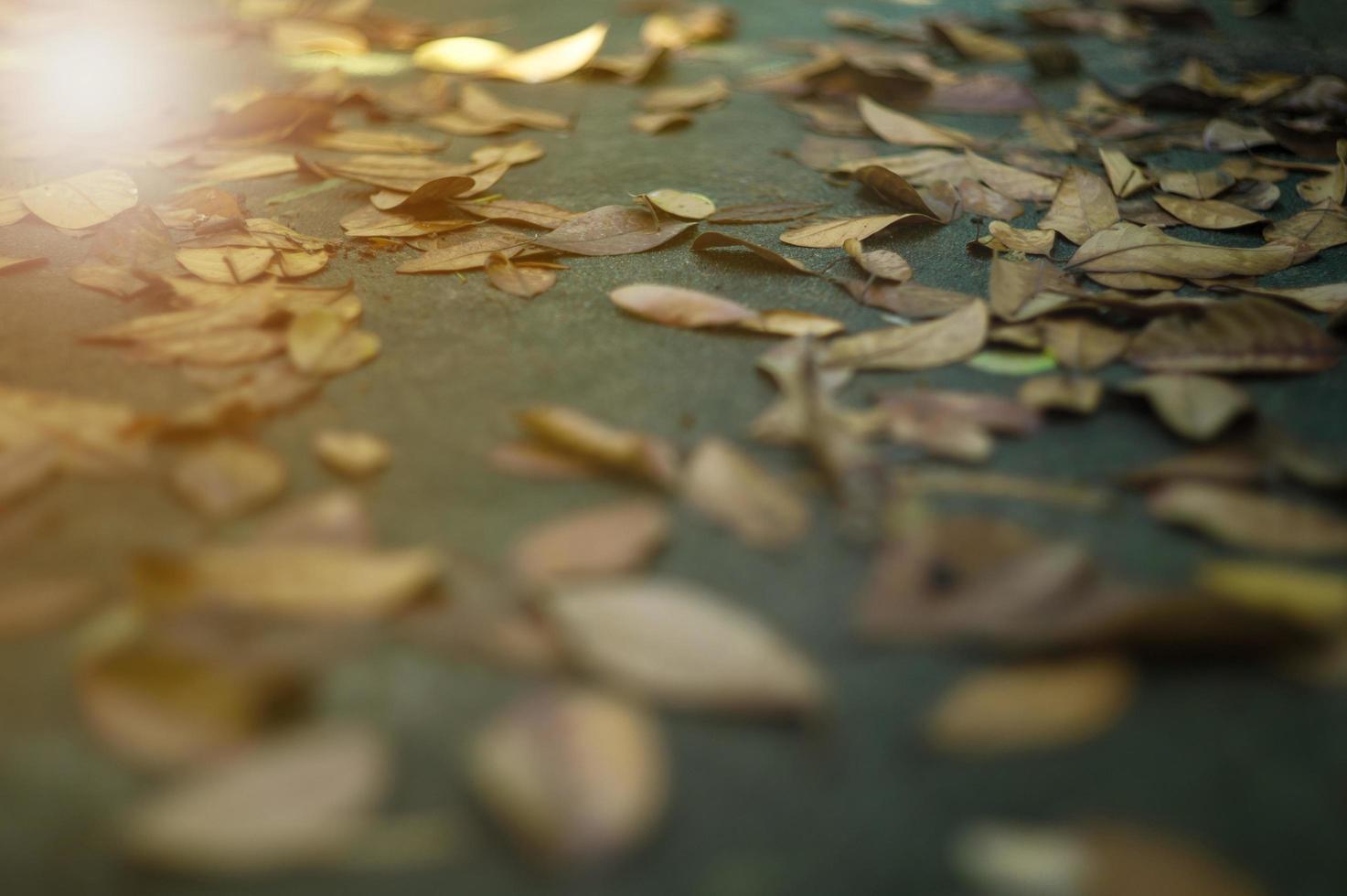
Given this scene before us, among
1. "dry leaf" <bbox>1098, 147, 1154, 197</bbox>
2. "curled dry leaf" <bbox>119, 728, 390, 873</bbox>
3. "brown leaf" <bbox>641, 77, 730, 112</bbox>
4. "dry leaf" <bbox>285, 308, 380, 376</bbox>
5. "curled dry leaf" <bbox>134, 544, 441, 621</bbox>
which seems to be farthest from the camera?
"brown leaf" <bbox>641, 77, 730, 112</bbox>

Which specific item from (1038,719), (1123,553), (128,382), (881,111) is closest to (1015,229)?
(881,111)

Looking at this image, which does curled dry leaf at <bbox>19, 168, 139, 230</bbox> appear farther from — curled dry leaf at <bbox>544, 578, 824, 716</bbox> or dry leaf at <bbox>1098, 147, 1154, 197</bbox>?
dry leaf at <bbox>1098, 147, 1154, 197</bbox>

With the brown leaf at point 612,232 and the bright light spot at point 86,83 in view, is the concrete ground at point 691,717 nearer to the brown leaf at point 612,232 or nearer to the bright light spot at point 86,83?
the brown leaf at point 612,232

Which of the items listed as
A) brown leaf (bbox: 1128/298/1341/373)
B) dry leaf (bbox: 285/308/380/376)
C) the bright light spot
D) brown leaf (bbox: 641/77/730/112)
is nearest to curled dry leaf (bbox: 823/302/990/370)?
brown leaf (bbox: 1128/298/1341/373)

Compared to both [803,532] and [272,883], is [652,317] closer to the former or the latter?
[803,532]

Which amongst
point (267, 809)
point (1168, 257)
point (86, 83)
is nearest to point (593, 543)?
point (267, 809)

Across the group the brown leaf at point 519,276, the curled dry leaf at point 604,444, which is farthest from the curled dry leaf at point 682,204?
the curled dry leaf at point 604,444
